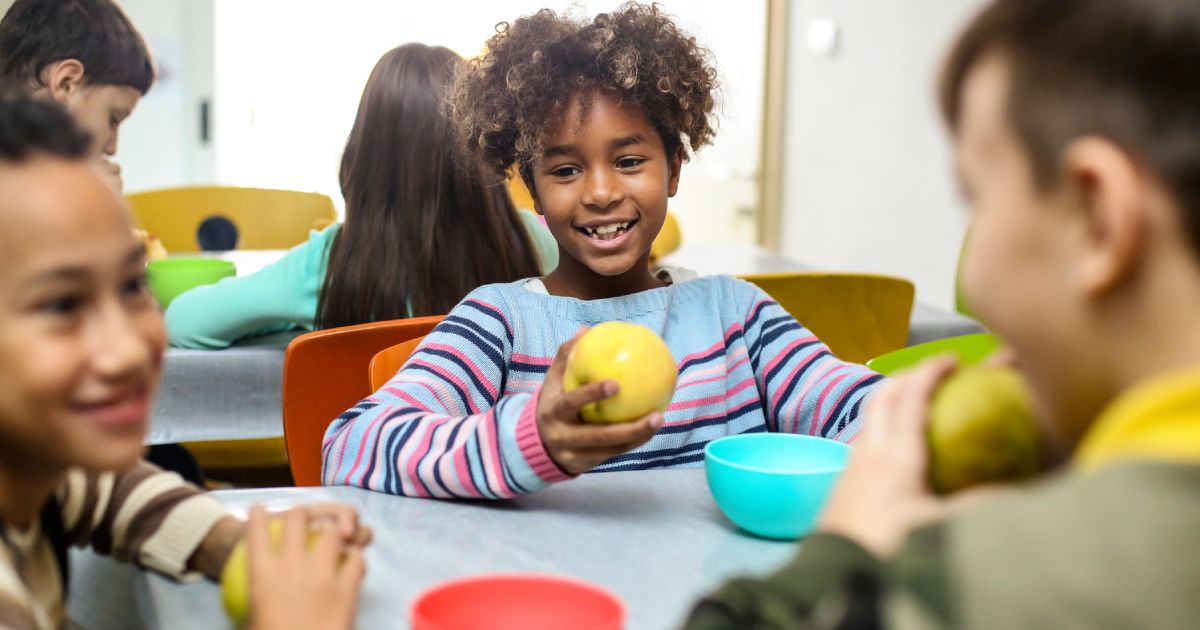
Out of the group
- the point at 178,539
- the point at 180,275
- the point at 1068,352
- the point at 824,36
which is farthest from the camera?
the point at 824,36

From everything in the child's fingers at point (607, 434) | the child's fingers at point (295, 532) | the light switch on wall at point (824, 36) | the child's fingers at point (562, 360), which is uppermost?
the light switch on wall at point (824, 36)

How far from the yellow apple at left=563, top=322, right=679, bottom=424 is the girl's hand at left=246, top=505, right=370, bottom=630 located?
0.29 meters

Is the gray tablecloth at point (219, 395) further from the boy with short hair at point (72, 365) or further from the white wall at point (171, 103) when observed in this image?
the white wall at point (171, 103)

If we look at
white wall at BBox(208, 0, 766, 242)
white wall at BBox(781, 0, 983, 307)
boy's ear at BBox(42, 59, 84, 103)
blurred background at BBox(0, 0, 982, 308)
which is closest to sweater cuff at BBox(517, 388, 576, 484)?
boy's ear at BBox(42, 59, 84, 103)

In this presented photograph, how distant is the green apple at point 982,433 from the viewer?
0.60 m

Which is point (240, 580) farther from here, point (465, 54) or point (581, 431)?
point (465, 54)

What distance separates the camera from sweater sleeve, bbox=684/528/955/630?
18.7 inches

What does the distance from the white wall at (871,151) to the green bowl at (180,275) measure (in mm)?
1995

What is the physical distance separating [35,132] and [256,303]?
111 centimetres

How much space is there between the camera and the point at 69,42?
215cm

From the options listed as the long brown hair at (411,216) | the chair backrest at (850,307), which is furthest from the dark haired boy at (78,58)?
the chair backrest at (850,307)

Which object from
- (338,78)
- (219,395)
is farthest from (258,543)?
(338,78)

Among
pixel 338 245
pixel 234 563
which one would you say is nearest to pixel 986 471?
pixel 234 563

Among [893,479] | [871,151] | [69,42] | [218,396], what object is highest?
[69,42]
